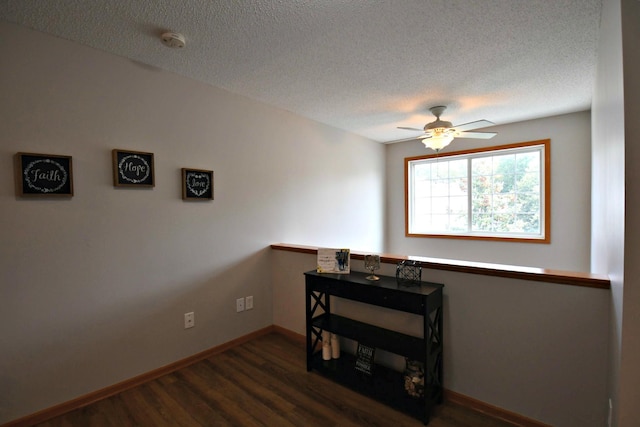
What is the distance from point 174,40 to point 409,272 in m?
2.16

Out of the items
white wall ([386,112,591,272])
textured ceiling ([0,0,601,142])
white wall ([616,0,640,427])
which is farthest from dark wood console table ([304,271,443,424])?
white wall ([386,112,591,272])

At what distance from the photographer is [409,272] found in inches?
79.0

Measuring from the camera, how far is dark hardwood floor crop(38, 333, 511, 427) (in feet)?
5.84

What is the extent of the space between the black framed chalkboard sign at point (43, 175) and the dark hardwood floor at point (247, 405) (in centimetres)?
140

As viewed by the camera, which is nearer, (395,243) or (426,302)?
(426,302)

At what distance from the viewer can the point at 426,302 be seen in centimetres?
177

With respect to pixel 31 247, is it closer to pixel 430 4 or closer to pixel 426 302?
pixel 426 302

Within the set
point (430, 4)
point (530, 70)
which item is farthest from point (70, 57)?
point (530, 70)

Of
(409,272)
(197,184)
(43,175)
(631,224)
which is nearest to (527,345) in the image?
(409,272)

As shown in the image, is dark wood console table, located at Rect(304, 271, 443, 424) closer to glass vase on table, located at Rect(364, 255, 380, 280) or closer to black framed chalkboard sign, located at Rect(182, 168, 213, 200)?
glass vase on table, located at Rect(364, 255, 380, 280)

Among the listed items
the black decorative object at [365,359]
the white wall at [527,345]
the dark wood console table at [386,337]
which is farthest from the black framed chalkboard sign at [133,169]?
the white wall at [527,345]

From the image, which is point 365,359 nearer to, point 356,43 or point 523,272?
point 523,272

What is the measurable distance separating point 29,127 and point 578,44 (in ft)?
11.6

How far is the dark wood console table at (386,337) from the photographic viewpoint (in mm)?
1807
